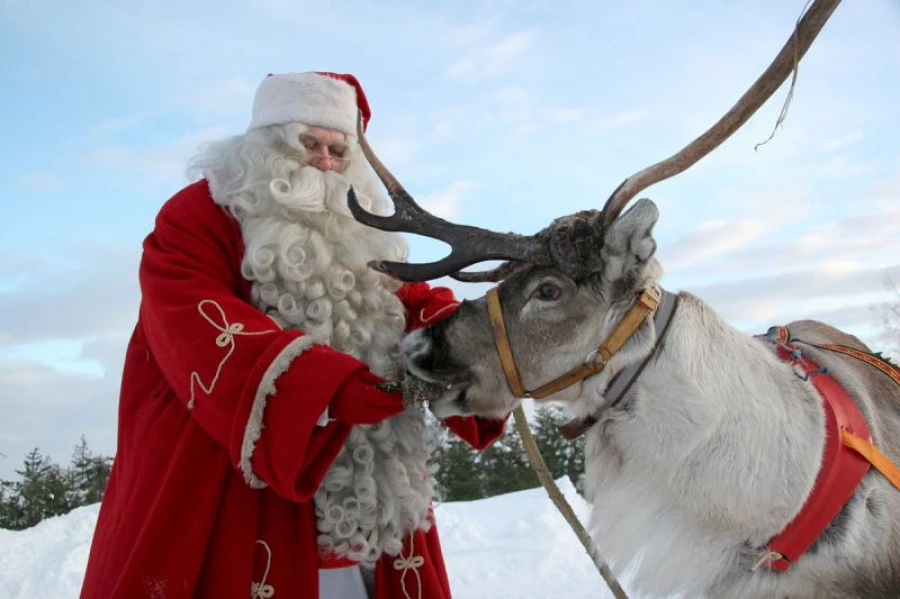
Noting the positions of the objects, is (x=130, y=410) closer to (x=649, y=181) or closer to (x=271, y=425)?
(x=271, y=425)

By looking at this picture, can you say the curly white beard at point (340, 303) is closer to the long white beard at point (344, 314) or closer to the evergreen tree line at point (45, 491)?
the long white beard at point (344, 314)

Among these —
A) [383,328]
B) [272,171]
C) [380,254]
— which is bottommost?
[383,328]

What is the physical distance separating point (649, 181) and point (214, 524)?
6.45 feet

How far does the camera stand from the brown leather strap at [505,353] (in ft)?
9.16

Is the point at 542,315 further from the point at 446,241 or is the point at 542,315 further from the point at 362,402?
the point at 362,402

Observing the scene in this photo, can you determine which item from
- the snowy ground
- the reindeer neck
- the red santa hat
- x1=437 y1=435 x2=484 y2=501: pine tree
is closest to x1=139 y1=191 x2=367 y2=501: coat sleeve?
the red santa hat

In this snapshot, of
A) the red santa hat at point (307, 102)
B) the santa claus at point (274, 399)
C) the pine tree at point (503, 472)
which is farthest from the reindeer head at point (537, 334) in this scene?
the pine tree at point (503, 472)

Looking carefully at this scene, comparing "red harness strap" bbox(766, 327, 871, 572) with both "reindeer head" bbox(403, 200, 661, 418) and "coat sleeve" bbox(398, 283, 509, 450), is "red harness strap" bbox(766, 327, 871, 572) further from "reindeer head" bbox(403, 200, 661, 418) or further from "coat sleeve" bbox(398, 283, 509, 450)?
"coat sleeve" bbox(398, 283, 509, 450)

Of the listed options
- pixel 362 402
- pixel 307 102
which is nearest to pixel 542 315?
pixel 362 402

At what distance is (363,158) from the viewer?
3805mm

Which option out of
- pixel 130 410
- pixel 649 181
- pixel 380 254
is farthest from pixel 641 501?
pixel 130 410

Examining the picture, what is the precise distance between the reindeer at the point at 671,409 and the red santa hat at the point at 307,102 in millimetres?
1002

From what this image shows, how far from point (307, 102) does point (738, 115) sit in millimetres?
1943

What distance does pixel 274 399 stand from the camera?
2652 millimetres
